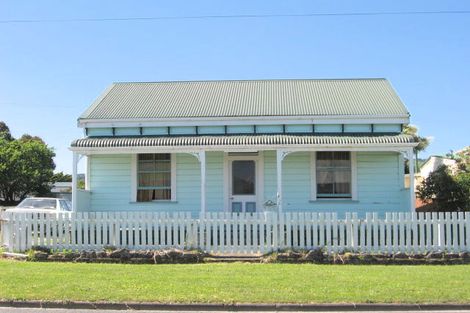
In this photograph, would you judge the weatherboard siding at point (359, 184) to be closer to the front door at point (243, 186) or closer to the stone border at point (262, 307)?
the front door at point (243, 186)

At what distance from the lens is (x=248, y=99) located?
20422 millimetres

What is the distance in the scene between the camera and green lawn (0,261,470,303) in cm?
899

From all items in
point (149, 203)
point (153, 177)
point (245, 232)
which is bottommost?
point (245, 232)

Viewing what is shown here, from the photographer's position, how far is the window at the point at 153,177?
1884cm

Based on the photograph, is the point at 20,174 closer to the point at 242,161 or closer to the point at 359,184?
the point at 242,161

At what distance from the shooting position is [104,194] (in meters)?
18.9

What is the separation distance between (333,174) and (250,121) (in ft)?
10.9

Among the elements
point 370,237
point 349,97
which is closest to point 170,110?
point 349,97

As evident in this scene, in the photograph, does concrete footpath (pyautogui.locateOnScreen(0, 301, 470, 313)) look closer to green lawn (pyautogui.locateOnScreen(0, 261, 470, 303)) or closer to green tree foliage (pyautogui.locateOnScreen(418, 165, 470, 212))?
green lawn (pyautogui.locateOnScreen(0, 261, 470, 303))

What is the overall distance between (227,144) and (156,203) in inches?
138

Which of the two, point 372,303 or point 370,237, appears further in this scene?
point 370,237

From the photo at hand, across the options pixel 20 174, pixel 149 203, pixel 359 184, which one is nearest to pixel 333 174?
pixel 359 184

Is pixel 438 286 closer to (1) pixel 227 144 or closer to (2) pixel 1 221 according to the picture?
(1) pixel 227 144

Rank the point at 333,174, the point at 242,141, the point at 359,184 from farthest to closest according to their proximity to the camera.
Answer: the point at 333,174 < the point at 359,184 < the point at 242,141
